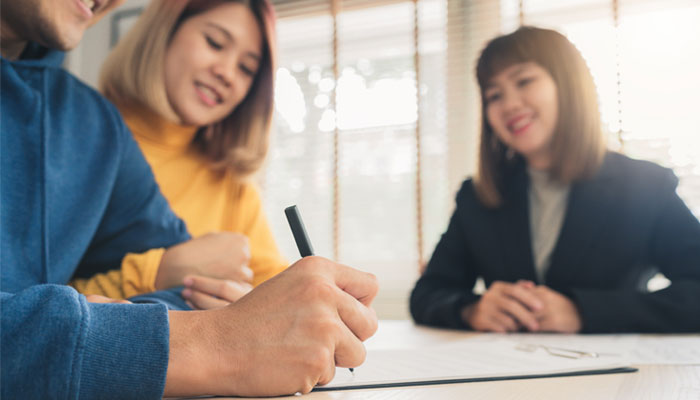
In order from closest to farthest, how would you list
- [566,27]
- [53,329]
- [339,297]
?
1. [53,329]
2. [339,297]
3. [566,27]

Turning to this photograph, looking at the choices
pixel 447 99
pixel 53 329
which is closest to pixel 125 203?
pixel 53 329

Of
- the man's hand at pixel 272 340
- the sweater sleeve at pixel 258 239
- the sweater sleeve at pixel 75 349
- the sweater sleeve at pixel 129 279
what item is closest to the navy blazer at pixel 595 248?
the sweater sleeve at pixel 258 239

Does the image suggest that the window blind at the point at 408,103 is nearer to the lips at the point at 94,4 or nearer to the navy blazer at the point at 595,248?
the navy blazer at the point at 595,248

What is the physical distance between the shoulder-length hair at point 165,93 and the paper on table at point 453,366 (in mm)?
793

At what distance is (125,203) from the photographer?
89cm

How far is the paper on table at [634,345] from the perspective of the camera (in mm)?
650

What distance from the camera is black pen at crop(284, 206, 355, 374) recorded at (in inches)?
20.7

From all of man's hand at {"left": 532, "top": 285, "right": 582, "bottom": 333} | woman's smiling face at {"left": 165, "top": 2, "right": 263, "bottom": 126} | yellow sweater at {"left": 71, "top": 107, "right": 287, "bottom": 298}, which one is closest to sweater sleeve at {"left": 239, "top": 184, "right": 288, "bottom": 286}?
yellow sweater at {"left": 71, "top": 107, "right": 287, "bottom": 298}

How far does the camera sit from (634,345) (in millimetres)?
801

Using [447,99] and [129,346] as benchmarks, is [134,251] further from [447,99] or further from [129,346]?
[447,99]

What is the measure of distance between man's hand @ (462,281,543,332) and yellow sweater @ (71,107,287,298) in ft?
1.48

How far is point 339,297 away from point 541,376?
0.74 feet

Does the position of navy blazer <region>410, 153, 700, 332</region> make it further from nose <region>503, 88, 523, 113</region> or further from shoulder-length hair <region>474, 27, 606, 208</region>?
nose <region>503, 88, 523, 113</region>

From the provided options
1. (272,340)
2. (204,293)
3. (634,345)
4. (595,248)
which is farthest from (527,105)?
(272,340)
